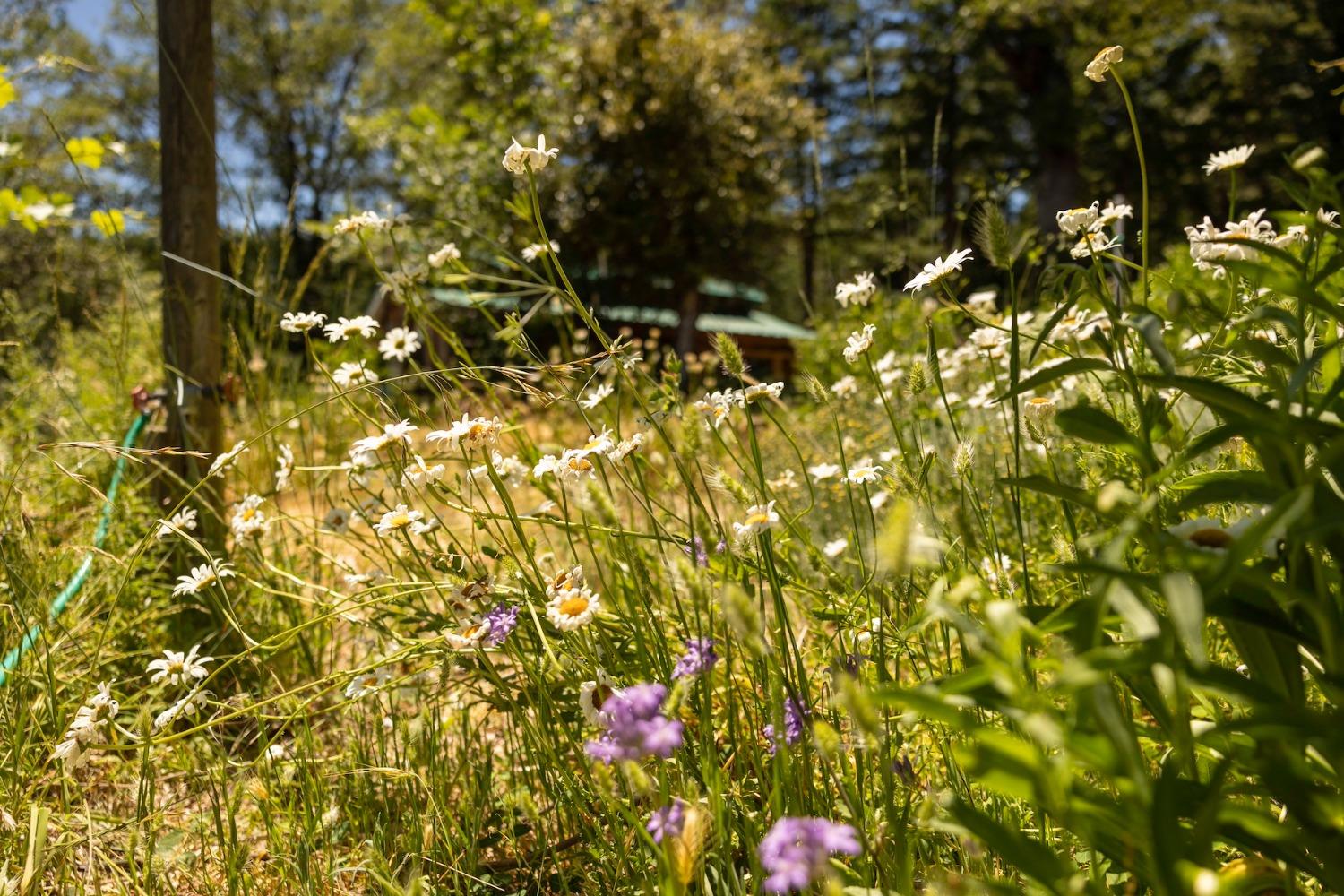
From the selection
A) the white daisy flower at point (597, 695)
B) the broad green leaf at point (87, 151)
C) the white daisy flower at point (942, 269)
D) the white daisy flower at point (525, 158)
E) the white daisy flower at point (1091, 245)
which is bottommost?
the white daisy flower at point (597, 695)

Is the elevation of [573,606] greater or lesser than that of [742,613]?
lesser

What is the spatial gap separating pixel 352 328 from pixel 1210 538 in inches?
49.6

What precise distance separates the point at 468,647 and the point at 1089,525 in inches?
43.2

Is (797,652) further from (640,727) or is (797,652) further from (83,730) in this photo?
Result: (83,730)

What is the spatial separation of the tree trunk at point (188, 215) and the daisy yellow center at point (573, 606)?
5.63ft

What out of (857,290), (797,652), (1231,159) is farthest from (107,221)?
(1231,159)

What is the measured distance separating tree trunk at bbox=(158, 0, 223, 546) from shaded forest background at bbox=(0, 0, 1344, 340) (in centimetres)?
115

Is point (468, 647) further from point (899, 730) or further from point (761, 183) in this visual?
point (761, 183)

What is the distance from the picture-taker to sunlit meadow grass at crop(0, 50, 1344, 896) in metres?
0.64

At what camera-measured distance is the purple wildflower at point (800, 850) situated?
57 cm

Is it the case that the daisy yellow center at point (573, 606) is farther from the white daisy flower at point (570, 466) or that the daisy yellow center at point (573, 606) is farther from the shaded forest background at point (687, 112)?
the shaded forest background at point (687, 112)

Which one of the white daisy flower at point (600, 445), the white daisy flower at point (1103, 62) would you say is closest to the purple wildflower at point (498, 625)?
the white daisy flower at point (600, 445)

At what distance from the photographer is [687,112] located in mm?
11359

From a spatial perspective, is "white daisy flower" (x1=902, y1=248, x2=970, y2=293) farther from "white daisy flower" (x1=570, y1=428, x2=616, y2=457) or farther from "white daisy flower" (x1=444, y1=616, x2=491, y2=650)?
"white daisy flower" (x1=444, y1=616, x2=491, y2=650)
